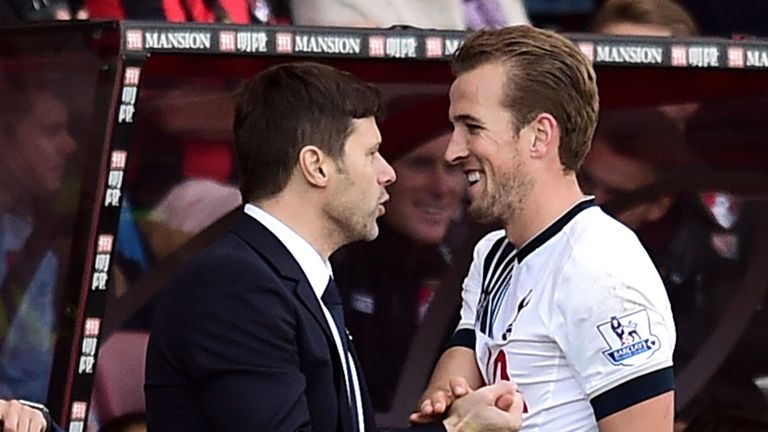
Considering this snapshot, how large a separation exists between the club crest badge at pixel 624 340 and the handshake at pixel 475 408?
18 centimetres

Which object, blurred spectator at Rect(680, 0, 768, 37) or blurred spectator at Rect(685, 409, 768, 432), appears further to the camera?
blurred spectator at Rect(680, 0, 768, 37)

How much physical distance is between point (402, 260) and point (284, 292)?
122cm

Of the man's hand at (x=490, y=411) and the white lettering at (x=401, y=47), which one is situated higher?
the white lettering at (x=401, y=47)

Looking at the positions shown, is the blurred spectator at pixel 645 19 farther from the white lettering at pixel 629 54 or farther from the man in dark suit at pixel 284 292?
the man in dark suit at pixel 284 292

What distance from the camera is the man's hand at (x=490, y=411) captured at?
3447mm

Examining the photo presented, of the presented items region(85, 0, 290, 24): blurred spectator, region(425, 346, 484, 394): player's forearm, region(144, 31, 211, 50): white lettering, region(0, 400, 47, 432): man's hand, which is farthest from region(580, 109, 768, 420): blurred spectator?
region(0, 400, 47, 432): man's hand

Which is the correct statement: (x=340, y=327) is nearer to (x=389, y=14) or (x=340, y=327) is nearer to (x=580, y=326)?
(x=580, y=326)

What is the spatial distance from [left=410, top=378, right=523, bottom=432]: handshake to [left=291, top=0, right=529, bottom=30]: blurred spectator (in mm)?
1735

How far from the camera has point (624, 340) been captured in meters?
3.43

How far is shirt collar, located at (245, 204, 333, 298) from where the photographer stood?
3473 mm

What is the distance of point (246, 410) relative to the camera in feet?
10.6

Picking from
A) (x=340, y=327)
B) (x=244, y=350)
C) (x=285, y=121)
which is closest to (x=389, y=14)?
(x=285, y=121)

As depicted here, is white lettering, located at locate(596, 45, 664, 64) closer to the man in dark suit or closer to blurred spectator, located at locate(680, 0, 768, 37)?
the man in dark suit

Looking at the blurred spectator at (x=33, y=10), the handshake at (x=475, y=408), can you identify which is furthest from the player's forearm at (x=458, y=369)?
the blurred spectator at (x=33, y=10)
